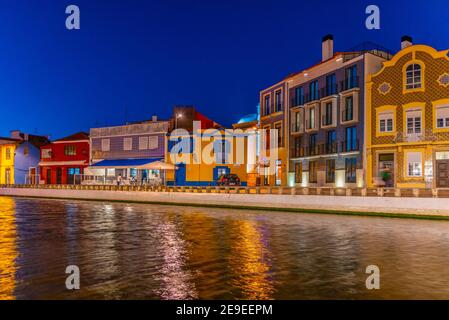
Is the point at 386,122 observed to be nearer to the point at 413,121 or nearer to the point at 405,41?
the point at 413,121

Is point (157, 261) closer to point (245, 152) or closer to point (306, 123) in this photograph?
point (306, 123)

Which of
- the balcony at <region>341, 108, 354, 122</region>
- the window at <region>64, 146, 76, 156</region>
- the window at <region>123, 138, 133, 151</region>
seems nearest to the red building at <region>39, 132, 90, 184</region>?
the window at <region>64, 146, 76, 156</region>

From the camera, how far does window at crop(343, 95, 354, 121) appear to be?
3481cm

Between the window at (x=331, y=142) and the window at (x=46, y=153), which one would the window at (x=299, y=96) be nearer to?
the window at (x=331, y=142)

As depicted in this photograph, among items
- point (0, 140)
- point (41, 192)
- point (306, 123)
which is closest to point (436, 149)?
point (306, 123)

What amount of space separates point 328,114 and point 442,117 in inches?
404

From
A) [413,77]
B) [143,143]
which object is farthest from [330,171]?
[143,143]

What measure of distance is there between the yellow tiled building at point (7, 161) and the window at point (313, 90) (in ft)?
149

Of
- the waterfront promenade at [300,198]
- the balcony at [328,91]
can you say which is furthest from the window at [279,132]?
the waterfront promenade at [300,198]

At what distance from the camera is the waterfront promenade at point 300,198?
77.0 feet

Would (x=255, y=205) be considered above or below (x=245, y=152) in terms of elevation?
below
